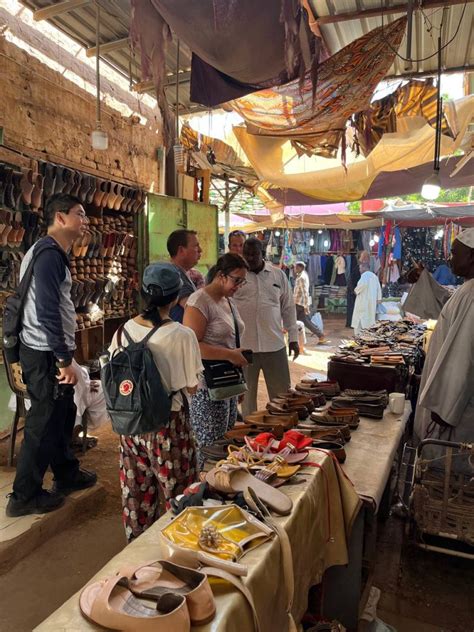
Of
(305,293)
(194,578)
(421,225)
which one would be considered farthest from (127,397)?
(421,225)

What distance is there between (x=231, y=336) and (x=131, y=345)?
102cm

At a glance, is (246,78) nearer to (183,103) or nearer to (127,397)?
(127,397)

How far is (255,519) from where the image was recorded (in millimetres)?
1488

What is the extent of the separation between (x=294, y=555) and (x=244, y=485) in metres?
0.29

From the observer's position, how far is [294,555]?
1.58m

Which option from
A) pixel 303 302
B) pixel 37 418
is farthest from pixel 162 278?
pixel 303 302

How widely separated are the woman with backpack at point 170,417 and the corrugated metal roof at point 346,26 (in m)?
2.46

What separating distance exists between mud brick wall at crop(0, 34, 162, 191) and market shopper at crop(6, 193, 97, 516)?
176 cm

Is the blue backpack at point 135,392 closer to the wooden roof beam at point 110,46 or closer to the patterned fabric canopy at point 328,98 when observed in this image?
the patterned fabric canopy at point 328,98

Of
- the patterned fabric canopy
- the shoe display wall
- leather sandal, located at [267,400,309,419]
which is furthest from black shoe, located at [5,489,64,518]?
the patterned fabric canopy

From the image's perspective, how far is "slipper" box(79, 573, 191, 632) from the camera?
1.04 meters

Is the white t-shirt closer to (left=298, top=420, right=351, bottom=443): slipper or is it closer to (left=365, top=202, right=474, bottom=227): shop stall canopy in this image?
(left=298, top=420, right=351, bottom=443): slipper

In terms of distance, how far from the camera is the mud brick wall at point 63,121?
4203 mm

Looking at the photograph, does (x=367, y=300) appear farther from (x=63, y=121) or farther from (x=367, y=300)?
(x=63, y=121)
